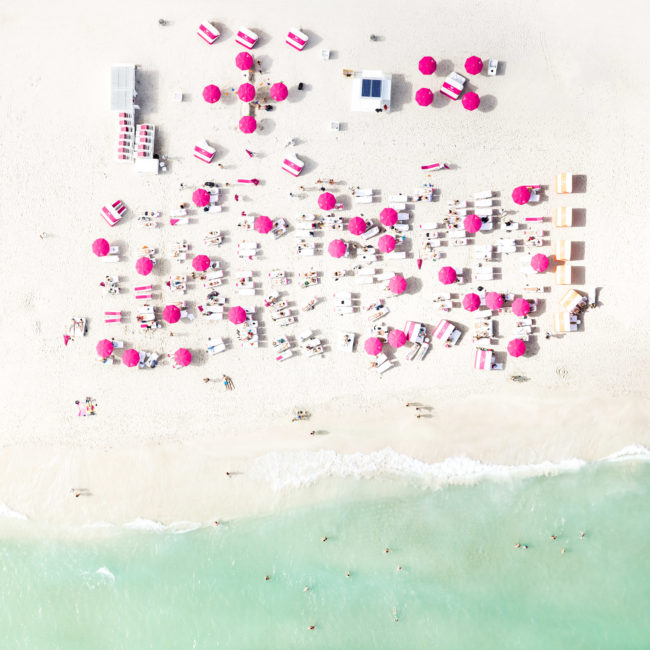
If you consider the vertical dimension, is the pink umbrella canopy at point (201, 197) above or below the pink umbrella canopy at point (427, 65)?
below

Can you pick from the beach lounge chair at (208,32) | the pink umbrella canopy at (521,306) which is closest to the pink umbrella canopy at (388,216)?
the pink umbrella canopy at (521,306)

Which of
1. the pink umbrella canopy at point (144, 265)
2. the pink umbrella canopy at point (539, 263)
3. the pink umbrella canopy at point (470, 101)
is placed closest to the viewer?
the pink umbrella canopy at point (470, 101)

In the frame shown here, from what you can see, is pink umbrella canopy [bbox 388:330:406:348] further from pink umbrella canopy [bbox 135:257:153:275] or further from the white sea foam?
pink umbrella canopy [bbox 135:257:153:275]

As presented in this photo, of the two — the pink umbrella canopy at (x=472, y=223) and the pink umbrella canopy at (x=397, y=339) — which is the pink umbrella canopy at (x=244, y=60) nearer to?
the pink umbrella canopy at (x=472, y=223)

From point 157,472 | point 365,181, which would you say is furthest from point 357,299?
point 157,472

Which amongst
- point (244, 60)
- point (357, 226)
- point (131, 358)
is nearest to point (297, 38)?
point (244, 60)

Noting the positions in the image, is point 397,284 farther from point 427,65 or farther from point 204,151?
point 204,151

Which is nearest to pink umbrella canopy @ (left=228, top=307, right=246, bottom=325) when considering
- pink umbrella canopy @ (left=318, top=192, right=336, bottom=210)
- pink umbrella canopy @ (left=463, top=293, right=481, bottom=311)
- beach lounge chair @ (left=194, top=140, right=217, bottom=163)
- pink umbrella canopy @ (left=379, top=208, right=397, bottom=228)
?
pink umbrella canopy @ (left=318, top=192, right=336, bottom=210)
